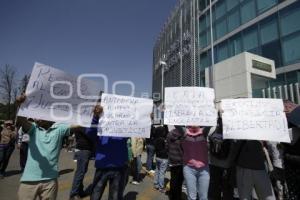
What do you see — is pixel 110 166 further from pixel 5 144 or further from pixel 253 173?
pixel 5 144

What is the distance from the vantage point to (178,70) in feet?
113

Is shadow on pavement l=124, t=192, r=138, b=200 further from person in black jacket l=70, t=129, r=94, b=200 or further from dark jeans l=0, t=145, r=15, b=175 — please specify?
dark jeans l=0, t=145, r=15, b=175

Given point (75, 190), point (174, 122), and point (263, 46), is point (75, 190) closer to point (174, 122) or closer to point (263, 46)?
point (174, 122)

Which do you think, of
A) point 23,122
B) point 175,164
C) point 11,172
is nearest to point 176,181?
point 175,164

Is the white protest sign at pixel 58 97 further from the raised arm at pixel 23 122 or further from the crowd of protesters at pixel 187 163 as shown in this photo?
the crowd of protesters at pixel 187 163

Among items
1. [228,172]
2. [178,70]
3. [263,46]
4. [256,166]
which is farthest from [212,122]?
[178,70]

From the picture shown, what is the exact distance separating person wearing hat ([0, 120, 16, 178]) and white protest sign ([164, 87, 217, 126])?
657 centimetres

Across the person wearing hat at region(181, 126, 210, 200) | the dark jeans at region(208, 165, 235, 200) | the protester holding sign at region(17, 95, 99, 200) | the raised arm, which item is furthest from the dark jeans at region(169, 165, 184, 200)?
the raised arm

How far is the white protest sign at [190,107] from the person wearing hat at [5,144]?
21.5 feet

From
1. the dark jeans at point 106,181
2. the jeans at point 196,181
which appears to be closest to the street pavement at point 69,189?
the dark jeans at point 106,181

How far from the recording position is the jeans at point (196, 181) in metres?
4.01

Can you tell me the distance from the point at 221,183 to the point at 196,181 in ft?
3.29

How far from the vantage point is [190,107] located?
166 inches

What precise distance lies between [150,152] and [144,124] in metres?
5.25
